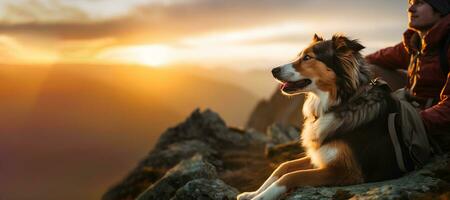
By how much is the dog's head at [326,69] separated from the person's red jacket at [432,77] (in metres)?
1.32

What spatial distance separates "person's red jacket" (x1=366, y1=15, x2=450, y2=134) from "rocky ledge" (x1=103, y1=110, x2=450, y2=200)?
85 cm

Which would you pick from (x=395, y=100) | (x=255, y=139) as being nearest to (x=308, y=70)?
(x=395, y=100)

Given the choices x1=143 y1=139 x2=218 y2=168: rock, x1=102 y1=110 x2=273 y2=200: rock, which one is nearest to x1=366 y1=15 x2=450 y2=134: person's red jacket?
x1=102 y1=110 x2=273 y2=200: rock

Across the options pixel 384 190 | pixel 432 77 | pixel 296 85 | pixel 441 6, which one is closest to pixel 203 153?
pixel 296 85

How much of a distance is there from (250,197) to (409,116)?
114 inches

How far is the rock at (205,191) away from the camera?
8.98 meters

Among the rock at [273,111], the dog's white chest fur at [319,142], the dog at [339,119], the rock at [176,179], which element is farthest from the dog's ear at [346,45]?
the rock at [273,111]

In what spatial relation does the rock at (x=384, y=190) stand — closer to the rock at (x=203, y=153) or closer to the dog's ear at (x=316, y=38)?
the dog's ear at (x=316, y=38)

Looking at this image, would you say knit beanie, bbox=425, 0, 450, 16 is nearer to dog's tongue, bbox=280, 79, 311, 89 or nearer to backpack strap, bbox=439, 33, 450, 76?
backpack strap, bbox=439, 33, 450, 76

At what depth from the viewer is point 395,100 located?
7941 millimetres

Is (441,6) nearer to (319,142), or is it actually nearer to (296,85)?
(296,85)

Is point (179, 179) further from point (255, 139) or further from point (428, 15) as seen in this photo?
point (255, 139)

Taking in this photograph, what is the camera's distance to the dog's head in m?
7.79

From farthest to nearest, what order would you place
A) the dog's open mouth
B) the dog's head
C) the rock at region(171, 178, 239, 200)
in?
the rock at region(171, 178, 239, 200), the dog's open mouth, the dog's head
